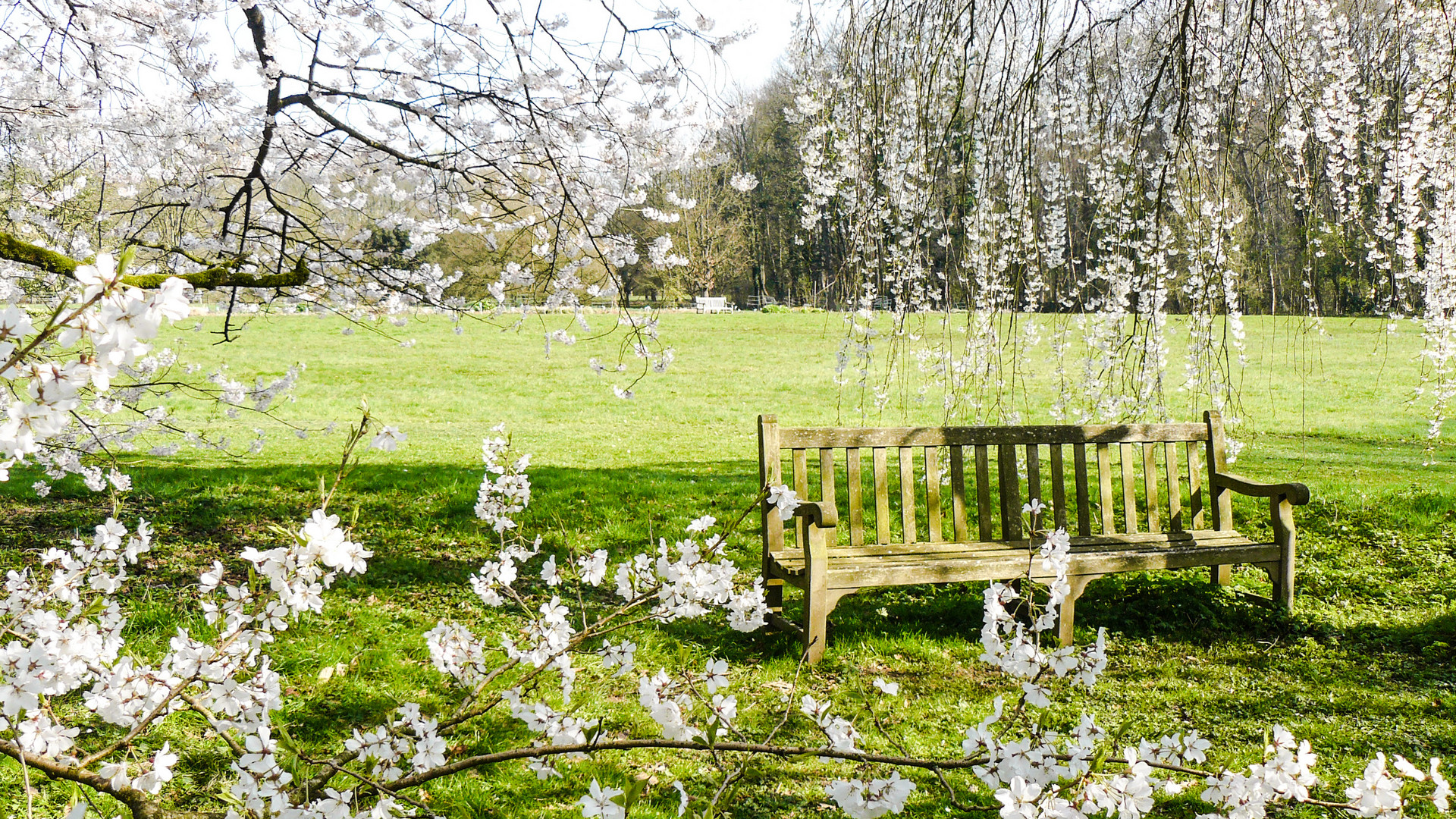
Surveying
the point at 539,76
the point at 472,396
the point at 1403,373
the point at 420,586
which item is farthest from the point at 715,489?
the point at 1403,373

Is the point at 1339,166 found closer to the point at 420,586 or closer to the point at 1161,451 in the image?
the point at 1161,451

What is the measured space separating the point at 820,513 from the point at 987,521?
1108 mm

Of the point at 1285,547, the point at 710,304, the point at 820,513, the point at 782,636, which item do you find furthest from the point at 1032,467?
the point at 710,304

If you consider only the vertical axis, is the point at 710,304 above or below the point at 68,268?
above

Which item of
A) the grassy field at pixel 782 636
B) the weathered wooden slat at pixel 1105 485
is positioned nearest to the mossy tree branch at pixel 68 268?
the grassy field at pixel 782 636

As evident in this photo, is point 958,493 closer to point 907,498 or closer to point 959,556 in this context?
point 907,498

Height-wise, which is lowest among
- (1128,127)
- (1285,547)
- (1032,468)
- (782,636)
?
(782,636)

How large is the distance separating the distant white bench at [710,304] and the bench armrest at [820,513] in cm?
2775

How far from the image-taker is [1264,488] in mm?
3990

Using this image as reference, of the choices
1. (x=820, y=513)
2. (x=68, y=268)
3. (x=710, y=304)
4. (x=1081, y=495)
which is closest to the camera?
(x=68, y=268)

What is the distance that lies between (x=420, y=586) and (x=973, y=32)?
11.8ft

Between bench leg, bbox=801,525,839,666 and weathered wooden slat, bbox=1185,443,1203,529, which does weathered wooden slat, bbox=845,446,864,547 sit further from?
weathered wooden slat, bbox=1185,443,1203,529

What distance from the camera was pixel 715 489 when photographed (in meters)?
6.38

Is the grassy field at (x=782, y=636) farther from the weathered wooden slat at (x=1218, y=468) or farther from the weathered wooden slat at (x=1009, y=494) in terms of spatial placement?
the weathered wooden slat at (x=1009, y=494)
